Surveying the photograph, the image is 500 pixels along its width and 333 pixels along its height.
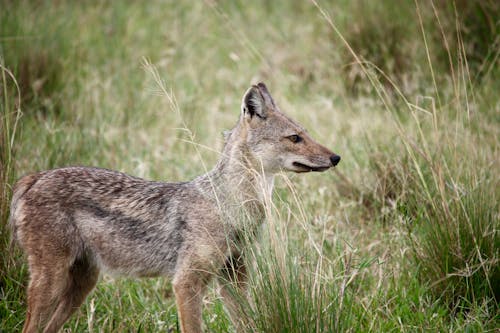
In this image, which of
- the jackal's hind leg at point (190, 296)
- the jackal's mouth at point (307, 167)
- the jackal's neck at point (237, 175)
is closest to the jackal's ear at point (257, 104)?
the jackal's neck at point (237, 175)

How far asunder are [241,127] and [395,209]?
4.77ft

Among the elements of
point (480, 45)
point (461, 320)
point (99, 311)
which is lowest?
point (99, 311)

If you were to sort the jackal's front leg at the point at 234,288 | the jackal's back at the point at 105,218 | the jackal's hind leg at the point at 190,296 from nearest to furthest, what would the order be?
1. the jackal's front leg at the point at 234,288
2. the jackal's hind leg at the point at 190,296
3. the jackal's back at the point at 105,218

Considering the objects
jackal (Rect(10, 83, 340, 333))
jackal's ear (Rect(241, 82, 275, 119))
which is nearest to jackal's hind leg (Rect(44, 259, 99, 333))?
jackal (Rect(10, 83, 340, 333))

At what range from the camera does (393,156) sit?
21.2 feet

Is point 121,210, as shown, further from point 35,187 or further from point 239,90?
point 239,90

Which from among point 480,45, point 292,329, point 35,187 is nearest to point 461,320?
point 292,329

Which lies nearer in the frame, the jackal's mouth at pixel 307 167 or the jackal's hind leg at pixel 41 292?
the jackal's hind leg at pixel 41 292

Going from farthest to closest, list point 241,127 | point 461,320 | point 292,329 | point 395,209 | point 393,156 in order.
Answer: point 393,156 < point 395,209 < point 241,127 < point 461,320 < point 292,329

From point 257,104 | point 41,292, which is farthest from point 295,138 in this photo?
point 41,292

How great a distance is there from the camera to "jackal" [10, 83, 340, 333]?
4.80m

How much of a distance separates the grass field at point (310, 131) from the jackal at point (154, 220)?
33 centimetres

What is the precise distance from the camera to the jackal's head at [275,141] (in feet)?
16.6

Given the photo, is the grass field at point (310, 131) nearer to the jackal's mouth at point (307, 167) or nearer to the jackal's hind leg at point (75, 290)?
the jackal's hind leg at point (75, 290)
